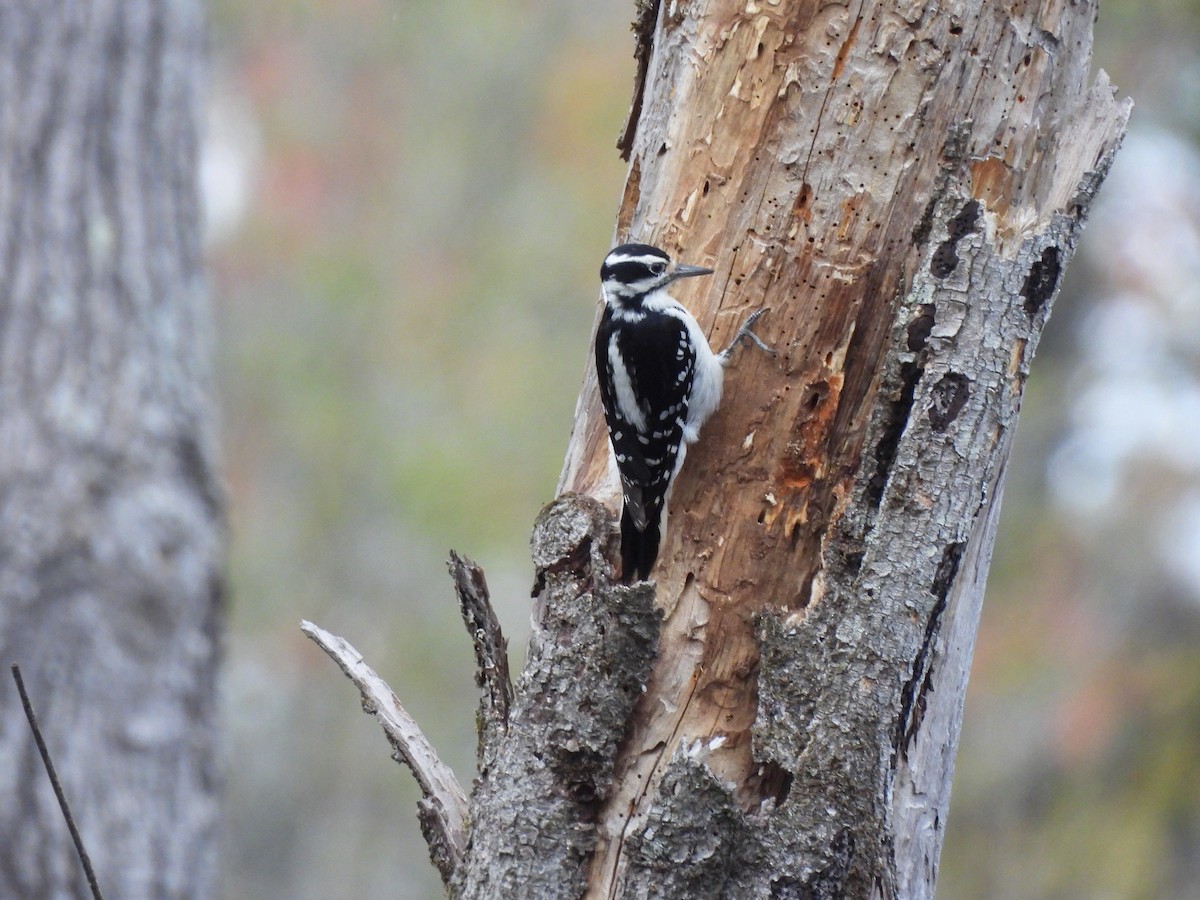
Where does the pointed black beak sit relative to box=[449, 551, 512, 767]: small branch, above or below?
above

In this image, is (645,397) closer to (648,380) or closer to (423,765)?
(648,380)

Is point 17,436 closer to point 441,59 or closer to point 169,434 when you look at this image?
point 169,434

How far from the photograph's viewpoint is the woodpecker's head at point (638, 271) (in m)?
3.32

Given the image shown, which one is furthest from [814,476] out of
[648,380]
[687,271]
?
[648,380]

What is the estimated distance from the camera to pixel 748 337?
10.2 ft

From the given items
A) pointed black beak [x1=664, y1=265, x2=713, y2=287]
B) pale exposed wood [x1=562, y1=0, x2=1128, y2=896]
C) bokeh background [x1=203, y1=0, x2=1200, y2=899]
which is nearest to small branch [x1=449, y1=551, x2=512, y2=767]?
pale exposed wood [x1=562, y1=0, x2=1128, y2=896]

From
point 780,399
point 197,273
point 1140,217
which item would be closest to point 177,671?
point 197,273

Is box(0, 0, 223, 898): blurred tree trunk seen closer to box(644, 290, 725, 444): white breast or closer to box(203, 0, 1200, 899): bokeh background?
box(644, 290, 725, 444): white breast

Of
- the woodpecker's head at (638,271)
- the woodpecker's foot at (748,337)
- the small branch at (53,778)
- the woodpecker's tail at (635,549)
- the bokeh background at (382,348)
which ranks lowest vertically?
the small branch at (53,778)

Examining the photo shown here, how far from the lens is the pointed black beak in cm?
324

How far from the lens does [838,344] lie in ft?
9.92

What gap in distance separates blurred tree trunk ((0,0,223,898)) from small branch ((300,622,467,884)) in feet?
3.42

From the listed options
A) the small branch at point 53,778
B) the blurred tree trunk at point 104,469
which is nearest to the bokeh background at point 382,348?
the blurred tree trunk at point 104,469

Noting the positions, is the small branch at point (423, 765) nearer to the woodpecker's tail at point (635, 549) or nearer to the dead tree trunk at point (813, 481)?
the dead tree trunk at point (813, 481)
